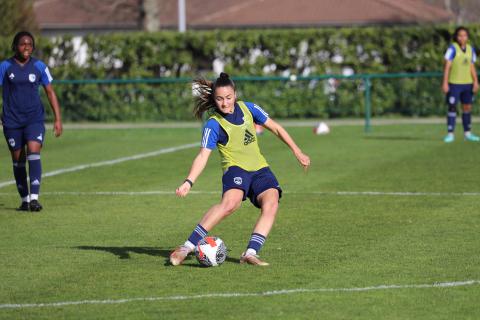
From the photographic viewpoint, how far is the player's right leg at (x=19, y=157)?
13594 mm

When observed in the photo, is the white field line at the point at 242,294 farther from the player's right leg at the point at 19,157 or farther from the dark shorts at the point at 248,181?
the player's right leg at the point at 19,157

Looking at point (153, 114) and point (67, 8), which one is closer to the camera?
point (153, 114)

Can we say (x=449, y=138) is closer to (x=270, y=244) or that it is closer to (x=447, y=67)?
(x=447, y=67)

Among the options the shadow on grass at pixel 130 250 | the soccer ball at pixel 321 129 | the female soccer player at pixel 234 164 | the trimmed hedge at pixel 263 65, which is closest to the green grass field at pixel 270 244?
the shadow on grass at pixel 130 250

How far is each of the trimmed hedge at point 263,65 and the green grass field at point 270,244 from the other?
917 centimetres

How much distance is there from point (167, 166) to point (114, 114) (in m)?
11.0

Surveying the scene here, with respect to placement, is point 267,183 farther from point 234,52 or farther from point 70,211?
point 234,52

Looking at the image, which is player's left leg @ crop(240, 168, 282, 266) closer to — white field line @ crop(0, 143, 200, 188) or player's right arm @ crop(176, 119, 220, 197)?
player's right arm @ crop(176, 119, 220, 197)

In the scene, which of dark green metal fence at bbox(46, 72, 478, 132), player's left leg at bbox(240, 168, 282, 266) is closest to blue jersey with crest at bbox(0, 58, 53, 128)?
player's left leg at bbox(240, 168, 282, 266)

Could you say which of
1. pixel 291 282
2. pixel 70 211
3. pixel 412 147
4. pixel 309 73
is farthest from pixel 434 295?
pixel 309 73

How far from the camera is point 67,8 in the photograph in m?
59.4

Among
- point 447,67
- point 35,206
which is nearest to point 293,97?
point 447,67

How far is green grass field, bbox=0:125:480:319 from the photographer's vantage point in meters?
8.02

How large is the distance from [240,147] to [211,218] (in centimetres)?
65
